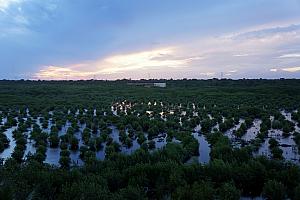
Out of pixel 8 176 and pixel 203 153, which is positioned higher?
pixel 8 176

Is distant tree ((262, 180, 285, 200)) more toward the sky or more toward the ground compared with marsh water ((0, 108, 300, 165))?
more toward the sky

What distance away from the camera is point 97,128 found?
1356 inches

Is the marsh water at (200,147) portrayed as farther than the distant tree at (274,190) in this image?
Yes

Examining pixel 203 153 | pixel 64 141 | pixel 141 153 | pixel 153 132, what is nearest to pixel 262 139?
pixel 203 153

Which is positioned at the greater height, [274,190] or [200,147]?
[274,190]

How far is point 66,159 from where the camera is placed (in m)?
20.8

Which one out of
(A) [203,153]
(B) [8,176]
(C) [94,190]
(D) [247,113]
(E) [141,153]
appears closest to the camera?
(C) [94,190]

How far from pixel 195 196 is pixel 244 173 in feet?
14.3

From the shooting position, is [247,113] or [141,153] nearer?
[141,153]

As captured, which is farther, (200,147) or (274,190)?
(200,147)

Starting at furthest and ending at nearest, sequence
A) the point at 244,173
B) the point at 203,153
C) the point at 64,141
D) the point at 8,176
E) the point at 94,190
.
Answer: the point at 64,141 → the point at 203,153 → the point at 244,173 → the point at 8,176 → the point at 94,190

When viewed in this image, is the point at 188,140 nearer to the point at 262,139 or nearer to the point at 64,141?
the point at 262,139

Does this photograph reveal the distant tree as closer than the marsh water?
Yes

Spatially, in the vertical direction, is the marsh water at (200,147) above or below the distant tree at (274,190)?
below
